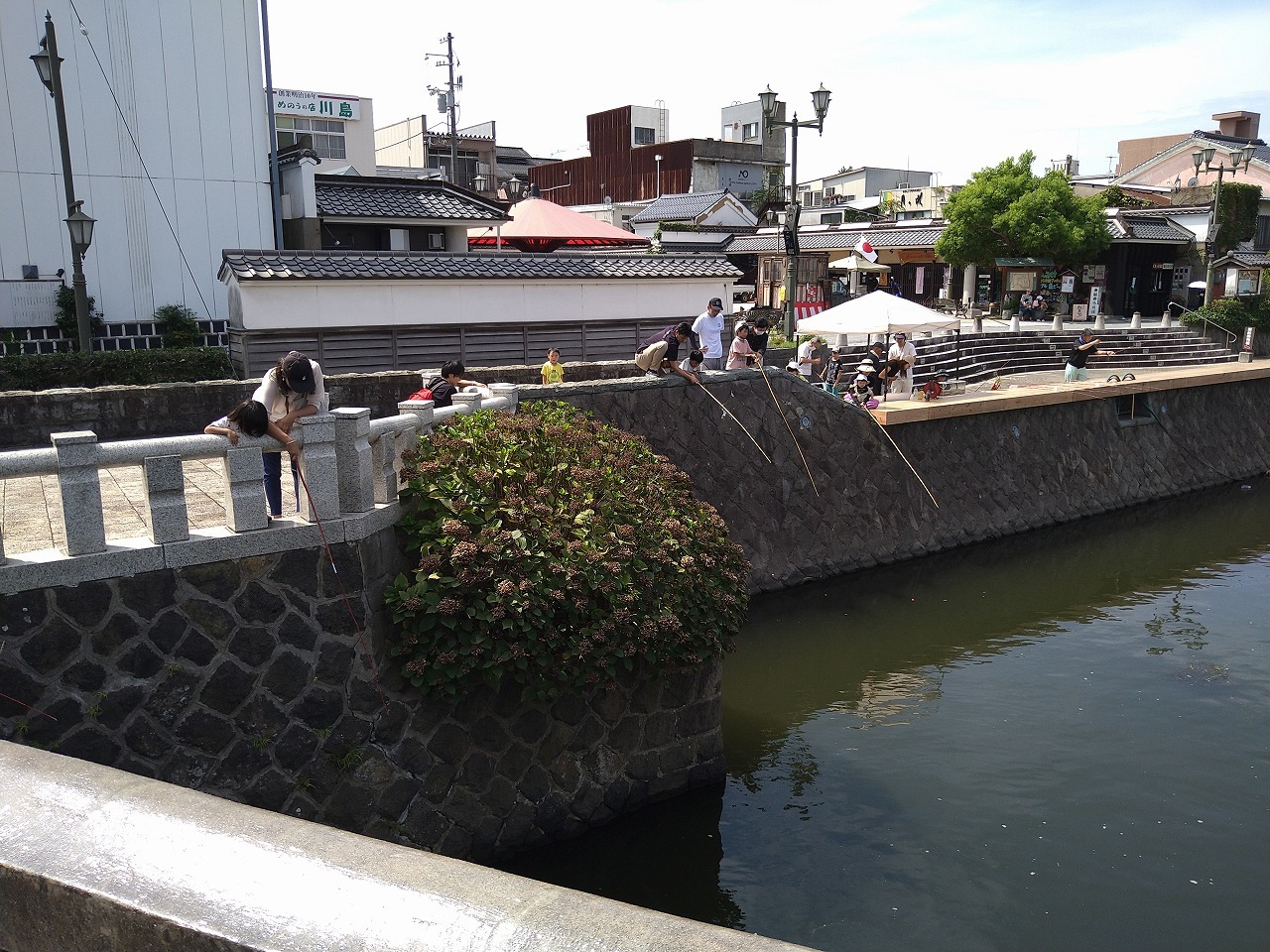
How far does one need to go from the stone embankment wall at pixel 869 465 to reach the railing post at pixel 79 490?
678 centimetres

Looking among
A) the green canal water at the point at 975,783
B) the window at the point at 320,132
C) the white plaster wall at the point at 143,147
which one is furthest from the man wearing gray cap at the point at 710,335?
the window at the point at 320,132

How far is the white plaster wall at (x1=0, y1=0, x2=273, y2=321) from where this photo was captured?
18.8m

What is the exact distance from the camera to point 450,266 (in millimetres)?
17500

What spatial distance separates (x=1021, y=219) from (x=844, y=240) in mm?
9344

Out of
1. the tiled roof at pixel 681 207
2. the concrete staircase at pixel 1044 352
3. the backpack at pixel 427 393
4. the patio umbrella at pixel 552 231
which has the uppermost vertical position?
the tiled roof at pixel 681 207

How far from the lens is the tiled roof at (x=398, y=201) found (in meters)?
22.4

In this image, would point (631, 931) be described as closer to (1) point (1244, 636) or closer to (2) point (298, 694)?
(2) point (298, 694)

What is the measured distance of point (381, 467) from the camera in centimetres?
848

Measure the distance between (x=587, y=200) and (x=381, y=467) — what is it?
5535cm

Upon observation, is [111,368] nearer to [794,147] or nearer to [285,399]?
[285,399]

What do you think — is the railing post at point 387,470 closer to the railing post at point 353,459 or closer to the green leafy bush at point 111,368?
the railing post at point 353,459

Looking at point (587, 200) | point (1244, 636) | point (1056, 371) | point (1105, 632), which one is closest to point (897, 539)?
point (1105, 632)

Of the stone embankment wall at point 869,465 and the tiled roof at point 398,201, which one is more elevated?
the tiled roof at point 398,201

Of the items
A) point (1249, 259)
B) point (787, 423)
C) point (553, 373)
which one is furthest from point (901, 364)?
point (1249, 259)
